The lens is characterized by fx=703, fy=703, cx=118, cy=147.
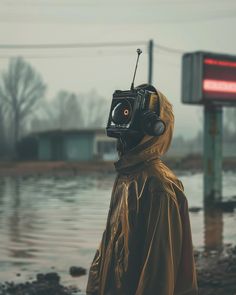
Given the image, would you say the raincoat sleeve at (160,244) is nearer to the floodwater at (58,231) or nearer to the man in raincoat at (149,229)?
the man in raincoat at (149,229)

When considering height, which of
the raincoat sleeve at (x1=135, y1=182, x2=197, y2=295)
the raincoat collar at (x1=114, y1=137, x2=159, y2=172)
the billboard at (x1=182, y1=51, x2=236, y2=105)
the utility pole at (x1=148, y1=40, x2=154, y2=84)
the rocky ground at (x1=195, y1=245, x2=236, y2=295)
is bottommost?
the rocky ground at (x1=195, y1=245, x2=236, y2=295)

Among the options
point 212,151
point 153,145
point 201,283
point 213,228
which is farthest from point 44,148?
point 153,145

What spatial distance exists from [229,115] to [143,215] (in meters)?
135

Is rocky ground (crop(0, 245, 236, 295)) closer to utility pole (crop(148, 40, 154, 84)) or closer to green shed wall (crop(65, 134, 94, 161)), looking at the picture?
utility pole (crop(148, 40, 154, 84))

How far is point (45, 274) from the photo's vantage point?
9430 mm

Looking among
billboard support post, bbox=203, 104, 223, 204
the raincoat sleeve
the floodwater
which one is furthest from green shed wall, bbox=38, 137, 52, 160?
the raincoat sleeve

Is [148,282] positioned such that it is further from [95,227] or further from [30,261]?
[95,227]

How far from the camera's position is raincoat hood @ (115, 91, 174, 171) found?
3203 mm

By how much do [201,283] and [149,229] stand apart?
20.3ft

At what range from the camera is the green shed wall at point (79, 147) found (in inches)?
2334

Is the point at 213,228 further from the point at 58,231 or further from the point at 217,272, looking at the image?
the point at 217,272

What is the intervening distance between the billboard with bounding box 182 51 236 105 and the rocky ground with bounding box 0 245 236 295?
34.8ft

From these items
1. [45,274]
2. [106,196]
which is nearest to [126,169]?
[45,274]

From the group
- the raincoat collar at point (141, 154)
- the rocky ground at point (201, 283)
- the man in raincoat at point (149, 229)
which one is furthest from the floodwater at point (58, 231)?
the raincoat collar at point (141, 154)
